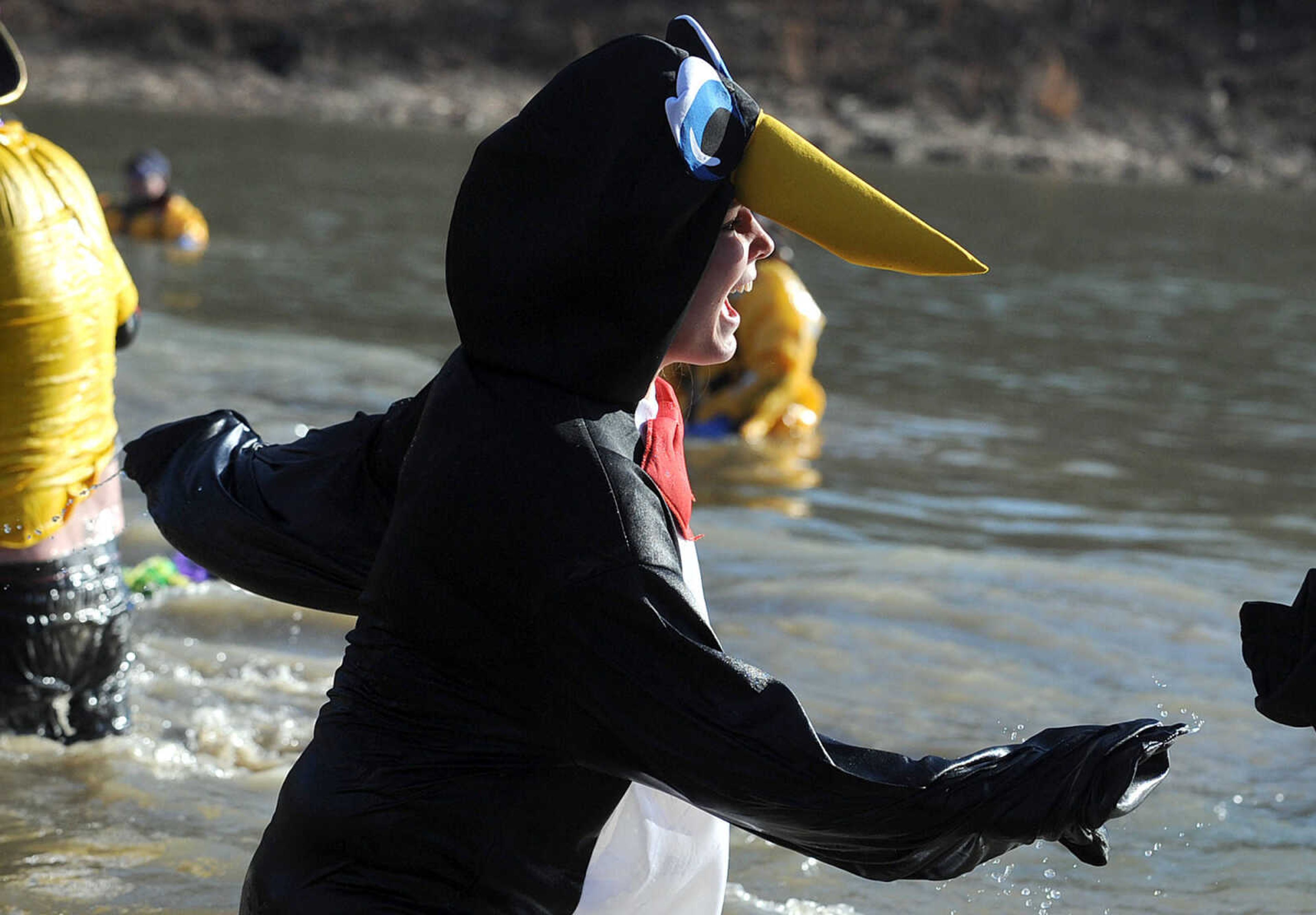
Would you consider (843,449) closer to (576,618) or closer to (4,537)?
(4,537)

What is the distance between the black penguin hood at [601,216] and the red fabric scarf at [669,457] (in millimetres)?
78

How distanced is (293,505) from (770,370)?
7259mm

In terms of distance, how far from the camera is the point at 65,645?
457cm

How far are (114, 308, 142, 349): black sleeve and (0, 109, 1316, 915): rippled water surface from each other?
107 centimetres

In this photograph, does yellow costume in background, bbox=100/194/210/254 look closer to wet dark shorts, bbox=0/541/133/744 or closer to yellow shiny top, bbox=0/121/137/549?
wet dark shorts, bbox=0/541/133/744

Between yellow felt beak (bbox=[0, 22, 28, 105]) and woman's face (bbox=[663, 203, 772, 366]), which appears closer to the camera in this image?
woman's face (bbox=[663, 203, 772, 366])

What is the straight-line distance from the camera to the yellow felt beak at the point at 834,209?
2.30m

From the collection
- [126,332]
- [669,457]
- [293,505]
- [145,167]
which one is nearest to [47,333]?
[126,332]

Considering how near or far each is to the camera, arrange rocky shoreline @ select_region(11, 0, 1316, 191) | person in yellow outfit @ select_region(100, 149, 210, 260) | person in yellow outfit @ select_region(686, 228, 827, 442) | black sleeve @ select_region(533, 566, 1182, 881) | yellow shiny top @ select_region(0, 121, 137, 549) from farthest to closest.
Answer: rocky shoreline @ select_region(11, 0, 1316, 191) → person in yellow outfit @ select_region(100, 149, 210, 260) → person in yellow outfit @ select_region(686, 228, 827, 442) → yellow shiny top @ select_region(0, 121, 137, 549) → black sleeve @ select_region(533, 566, 1182, 881)

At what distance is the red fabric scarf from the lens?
239 cm

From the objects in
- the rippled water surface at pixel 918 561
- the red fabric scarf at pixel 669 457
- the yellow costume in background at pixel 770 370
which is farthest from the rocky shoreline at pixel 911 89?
the red fabric scarf at pixel 669 457

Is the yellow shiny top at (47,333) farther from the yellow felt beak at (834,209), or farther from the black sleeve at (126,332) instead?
the yellow felt beak at (834,209)

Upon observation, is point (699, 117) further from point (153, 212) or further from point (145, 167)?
point (153, 212)

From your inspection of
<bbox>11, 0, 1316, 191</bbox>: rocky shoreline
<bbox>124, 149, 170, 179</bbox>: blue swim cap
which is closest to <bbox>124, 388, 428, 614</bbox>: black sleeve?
<bbox>124, 149, 170, 179</bbox>: blue swim cap
